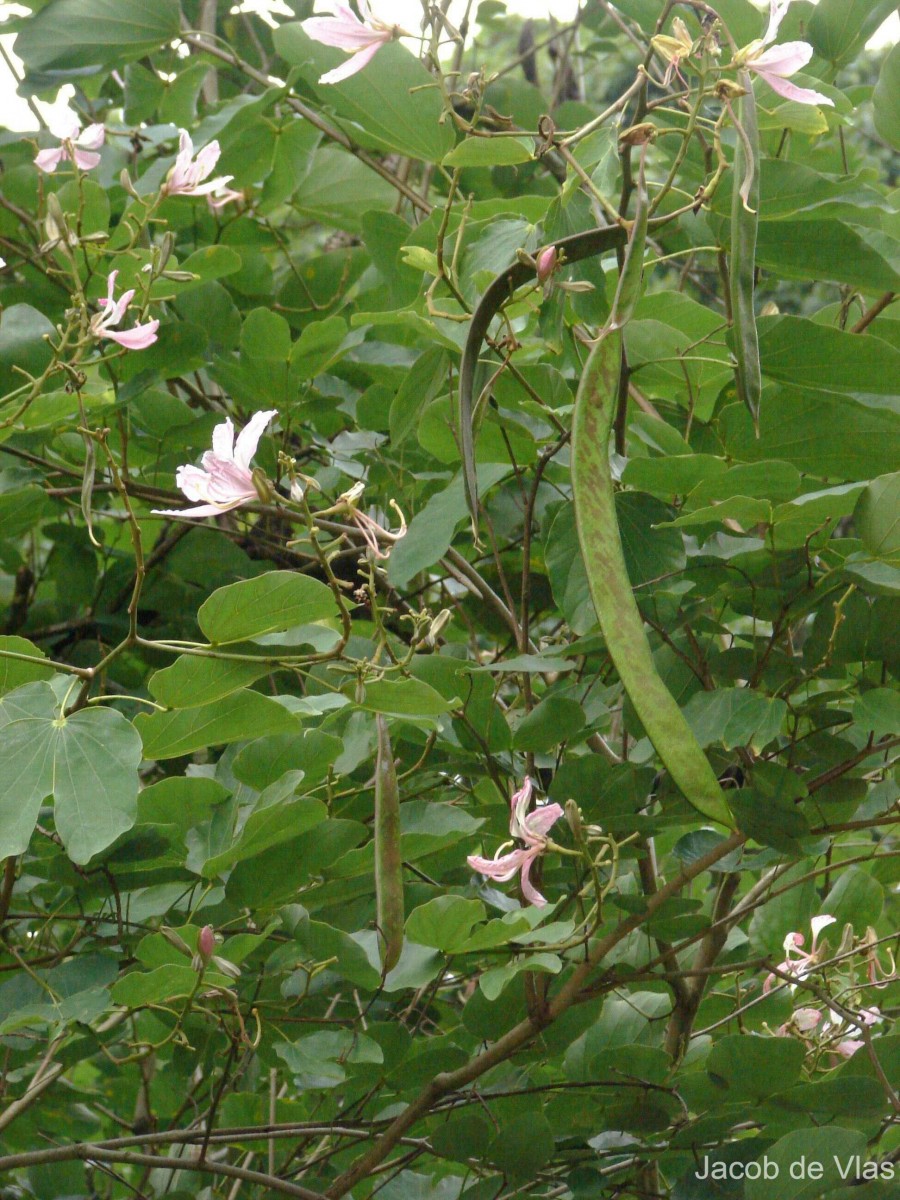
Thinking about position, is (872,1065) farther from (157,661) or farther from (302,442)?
(302,442)

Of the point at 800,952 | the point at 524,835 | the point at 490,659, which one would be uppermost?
the point at 524,835

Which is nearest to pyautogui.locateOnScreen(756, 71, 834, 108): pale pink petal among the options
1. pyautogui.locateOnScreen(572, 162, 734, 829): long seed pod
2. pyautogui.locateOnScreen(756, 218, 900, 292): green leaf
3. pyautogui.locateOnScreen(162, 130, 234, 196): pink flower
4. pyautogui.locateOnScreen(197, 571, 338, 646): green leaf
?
pyautogui.locateOnScreen(756, 218, 900, 292): green leaf

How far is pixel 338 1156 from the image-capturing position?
1239 millimetres

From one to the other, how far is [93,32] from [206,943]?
3.52 feet

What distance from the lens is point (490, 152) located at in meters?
0.88

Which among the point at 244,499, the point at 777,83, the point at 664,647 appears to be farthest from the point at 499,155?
the point at 664,647

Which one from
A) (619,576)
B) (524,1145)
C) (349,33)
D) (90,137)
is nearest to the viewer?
(619,576)

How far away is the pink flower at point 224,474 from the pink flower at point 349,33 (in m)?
0.27

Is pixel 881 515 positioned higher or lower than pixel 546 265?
lower

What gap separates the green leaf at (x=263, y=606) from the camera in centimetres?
77

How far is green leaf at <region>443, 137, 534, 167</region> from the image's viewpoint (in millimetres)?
862

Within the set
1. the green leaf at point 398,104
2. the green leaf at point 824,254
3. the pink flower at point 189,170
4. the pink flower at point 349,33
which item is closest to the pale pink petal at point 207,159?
the pink flower at point 189,170

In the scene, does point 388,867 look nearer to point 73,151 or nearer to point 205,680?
point 205,680

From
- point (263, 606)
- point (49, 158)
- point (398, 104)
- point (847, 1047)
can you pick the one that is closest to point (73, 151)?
point (49, 158)
